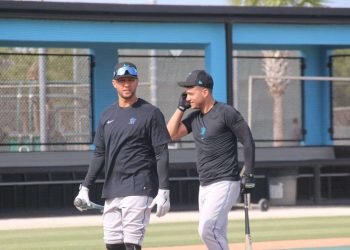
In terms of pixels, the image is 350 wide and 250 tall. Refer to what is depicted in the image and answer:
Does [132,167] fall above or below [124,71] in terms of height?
below

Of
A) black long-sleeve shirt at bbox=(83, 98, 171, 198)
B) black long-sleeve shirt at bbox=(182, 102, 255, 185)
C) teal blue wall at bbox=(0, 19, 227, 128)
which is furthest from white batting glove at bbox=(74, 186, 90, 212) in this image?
teal blue wall at bbox=(0, 19, 227, 128)

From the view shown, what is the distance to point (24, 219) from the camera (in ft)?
62.6

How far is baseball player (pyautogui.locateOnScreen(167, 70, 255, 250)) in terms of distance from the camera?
9.09 m

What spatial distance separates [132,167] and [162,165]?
0.27 m

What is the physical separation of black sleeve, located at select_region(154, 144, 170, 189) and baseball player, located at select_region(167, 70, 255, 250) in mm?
839

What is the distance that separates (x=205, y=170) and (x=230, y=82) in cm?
1126

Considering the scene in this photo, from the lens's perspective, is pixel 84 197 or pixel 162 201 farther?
pixel 84 197

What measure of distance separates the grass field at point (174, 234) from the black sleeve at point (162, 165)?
204 inches

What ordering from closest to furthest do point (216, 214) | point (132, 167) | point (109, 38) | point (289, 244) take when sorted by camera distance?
point (132, 167) → point (216, 214) → point (289, 244) → point (109, 38)

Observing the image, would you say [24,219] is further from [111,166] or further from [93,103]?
[111,166]

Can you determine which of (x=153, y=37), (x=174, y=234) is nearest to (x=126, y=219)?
(x=174, y=234)

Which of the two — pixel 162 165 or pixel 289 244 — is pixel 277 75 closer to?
pixel 289 244

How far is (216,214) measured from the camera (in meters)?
9.08

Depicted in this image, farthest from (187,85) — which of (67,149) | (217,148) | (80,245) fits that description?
(67,149)
